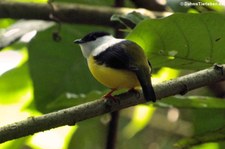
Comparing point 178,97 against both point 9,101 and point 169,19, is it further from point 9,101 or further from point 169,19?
point 9,101

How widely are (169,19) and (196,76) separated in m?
0.22

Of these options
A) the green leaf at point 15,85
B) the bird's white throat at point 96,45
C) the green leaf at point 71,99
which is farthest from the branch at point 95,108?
the green leaf at point 15,85

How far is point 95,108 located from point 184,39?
47cm

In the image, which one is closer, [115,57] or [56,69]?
[115,57]

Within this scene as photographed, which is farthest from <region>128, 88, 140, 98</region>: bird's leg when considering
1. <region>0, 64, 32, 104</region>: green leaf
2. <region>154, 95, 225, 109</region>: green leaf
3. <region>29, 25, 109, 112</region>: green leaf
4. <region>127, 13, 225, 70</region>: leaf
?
<region>0, 64, 32, 104</region>: green leaf

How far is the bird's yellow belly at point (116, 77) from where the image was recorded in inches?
72.2

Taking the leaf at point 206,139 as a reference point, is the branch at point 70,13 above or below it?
above

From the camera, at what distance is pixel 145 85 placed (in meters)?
1.71

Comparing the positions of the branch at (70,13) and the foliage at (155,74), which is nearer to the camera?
the foliage at (155,74)

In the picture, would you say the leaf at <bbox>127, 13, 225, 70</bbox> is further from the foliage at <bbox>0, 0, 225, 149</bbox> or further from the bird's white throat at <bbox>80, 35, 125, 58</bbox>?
the bird's white throat at <bbox>80, 35, 125, 58</bbox>

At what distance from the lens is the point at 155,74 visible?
2.71m

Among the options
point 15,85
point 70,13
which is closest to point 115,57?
point 70,13

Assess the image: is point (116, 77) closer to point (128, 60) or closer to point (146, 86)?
point (128, 60)

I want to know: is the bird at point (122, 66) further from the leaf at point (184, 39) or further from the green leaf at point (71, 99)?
the green leaf at point (71, 99)
